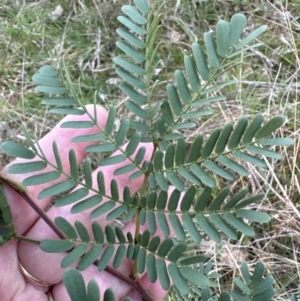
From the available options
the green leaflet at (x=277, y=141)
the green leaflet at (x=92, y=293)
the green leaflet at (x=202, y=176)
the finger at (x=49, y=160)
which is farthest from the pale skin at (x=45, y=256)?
the green leaflet at (x=92, y=293)

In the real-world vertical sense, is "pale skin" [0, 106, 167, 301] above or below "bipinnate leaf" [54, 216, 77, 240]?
below

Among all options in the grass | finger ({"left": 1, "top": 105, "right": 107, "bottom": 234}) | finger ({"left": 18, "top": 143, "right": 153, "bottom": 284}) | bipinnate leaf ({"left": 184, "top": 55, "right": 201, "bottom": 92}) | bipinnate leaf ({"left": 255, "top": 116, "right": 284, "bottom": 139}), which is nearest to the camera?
bipinnate leaf ({"left": 255, "top": 116, "right": 284, "bottom": 139})

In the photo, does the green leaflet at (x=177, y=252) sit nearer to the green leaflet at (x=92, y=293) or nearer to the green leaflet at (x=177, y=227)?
the green leaflet at (x=177, y=227)

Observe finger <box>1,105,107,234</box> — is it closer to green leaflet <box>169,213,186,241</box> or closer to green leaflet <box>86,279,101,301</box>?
green leaflet <box>169,213,186,241</box>

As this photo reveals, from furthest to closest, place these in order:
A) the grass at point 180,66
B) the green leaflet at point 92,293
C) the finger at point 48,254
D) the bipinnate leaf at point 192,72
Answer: the grass at point 180,66, the finger at point 48,254, the bipinnate leaf at point 192,72, the green leaflet at point 92,293

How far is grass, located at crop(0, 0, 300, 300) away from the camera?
74.7 inches

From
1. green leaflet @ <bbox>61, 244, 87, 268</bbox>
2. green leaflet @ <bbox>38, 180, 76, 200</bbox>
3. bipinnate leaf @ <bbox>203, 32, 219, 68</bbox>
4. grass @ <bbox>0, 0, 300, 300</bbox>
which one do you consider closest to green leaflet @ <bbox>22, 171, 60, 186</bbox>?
green leaflet @ <bbox>38, 180, 76, 200</bbox>

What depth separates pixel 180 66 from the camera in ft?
7.61

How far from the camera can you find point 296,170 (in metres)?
2.00

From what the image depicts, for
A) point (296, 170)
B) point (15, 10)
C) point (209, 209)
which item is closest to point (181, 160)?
point (209, 209)

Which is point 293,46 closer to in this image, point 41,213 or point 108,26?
point 108,26

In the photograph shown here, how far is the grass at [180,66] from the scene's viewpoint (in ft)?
6.22

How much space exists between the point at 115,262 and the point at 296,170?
49.1 inches

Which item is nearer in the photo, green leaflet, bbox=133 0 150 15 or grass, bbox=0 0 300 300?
green leaflet, bbox=133 0 150 15
